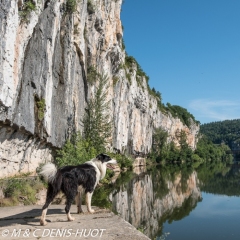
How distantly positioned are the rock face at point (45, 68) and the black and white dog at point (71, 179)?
6002 mm

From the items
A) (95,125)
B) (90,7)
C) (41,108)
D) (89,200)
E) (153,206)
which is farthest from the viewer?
(90,7)

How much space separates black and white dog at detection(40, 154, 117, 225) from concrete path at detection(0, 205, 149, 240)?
0.90 feet

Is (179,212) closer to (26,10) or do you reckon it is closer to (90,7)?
(26,10)

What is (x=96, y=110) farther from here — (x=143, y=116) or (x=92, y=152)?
(x=143, y=116)

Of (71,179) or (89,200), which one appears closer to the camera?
(71,179)

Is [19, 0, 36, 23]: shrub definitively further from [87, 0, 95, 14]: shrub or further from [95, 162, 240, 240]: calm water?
[87, 0, 95, 14]: shrub

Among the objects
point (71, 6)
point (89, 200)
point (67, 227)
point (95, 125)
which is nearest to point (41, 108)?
point (71, 6)

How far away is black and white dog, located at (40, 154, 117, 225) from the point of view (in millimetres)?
6582

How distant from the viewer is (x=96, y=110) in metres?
27.9

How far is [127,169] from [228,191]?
19505 millimetres

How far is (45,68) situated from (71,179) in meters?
12.0

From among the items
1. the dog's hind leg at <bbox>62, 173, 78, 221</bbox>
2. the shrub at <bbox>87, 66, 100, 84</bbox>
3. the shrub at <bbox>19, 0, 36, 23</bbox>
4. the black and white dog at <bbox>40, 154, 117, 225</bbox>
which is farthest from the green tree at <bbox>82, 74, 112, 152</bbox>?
the dog's hind leg at <bbox>62, 173, 78, 221</bbox>

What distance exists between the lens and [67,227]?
6.30 metres

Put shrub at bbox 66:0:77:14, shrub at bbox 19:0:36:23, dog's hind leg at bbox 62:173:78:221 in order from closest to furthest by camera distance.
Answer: dog's hind leg at bbox 62:173:78:221
shrub at bbox 19:0:36:23
shrub at bbox 66:0:77:14
